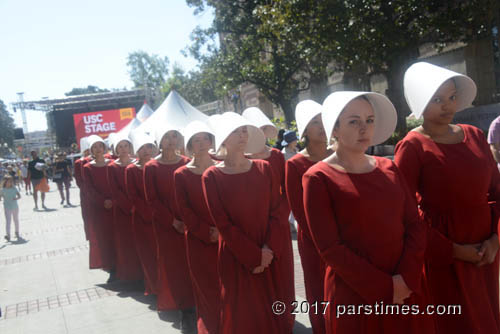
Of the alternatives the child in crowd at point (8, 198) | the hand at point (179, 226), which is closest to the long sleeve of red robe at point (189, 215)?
the hand at point (179, 226)

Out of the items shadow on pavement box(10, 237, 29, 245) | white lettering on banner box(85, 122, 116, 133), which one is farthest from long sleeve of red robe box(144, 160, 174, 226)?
white lettering on banner box(85, 122, 116, 133)

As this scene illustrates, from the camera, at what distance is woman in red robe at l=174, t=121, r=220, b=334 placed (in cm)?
462

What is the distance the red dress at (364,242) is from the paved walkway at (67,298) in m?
2.40

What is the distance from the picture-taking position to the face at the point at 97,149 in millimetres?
8219

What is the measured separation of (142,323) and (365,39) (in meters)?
10.5

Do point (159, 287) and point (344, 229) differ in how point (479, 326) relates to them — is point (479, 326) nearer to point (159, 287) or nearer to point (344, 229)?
point (344, 229)

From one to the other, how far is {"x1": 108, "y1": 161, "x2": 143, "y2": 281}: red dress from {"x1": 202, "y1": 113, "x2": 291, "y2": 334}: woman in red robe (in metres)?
3.74

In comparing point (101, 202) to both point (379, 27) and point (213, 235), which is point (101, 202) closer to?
point (213, 235)

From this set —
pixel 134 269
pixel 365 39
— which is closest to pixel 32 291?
pixel 134 269

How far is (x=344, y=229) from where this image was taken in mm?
2805

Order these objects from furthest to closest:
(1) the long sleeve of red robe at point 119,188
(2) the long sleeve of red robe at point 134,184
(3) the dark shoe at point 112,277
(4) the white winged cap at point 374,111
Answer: (3) the dark shoe at point 112,277, (1) the long sleeve of red robe at point 119,188, (2) the long sleeve of red robe at point 134,184, (4) the white winged cap at point 374,111

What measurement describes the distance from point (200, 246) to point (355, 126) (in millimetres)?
2396

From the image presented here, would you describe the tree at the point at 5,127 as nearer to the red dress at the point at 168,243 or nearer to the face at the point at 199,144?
the red dress at the point at 168,243

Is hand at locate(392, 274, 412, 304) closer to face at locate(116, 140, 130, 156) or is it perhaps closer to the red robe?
face at locate(116, 140, 130, 156)
